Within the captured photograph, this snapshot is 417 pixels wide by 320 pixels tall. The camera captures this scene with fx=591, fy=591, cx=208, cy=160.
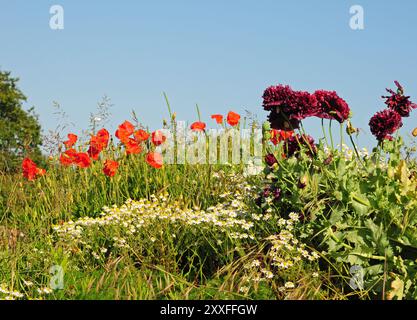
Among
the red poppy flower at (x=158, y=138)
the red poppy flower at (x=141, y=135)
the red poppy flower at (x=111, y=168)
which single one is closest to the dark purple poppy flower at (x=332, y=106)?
Result: the red poppy flower at (x=158, y=138)

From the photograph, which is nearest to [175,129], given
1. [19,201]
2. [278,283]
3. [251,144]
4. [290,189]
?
[251,144]

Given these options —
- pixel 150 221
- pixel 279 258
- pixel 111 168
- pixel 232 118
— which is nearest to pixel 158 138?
pixel 111 168

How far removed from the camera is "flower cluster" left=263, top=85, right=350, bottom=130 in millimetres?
4594

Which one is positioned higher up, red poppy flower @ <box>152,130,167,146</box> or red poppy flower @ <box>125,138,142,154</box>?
red poppy flower @ <box>152,130,167,146</box>

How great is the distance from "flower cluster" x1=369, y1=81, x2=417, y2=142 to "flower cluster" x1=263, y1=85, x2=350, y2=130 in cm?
33

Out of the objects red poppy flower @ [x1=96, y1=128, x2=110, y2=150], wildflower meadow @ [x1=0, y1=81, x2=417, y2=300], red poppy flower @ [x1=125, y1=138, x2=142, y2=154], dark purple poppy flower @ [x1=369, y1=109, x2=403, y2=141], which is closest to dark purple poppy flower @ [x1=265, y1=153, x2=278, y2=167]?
wildflower meadow @ [x1=0, y1=81, x2=417, y2=300]

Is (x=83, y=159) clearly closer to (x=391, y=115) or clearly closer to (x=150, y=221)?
(x=150, y=221)

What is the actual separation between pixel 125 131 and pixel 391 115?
11.2 ft

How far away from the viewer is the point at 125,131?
7.16m

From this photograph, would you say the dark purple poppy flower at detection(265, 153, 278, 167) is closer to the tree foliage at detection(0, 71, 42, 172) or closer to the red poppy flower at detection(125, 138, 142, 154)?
the red poppy flower at detection(125, 138, 142, 154)

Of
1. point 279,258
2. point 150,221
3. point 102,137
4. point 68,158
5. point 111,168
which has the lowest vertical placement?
point 279,258

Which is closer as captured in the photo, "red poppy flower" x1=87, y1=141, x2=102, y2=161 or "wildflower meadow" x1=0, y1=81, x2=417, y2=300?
"wildflower meadow" x1=0, y1=81, x2=417, y2=300

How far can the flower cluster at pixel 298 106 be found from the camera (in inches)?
181

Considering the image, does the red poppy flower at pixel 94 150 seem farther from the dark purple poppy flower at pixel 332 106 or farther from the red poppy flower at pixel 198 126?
the dark purple poppy flower at pixel 332 106
